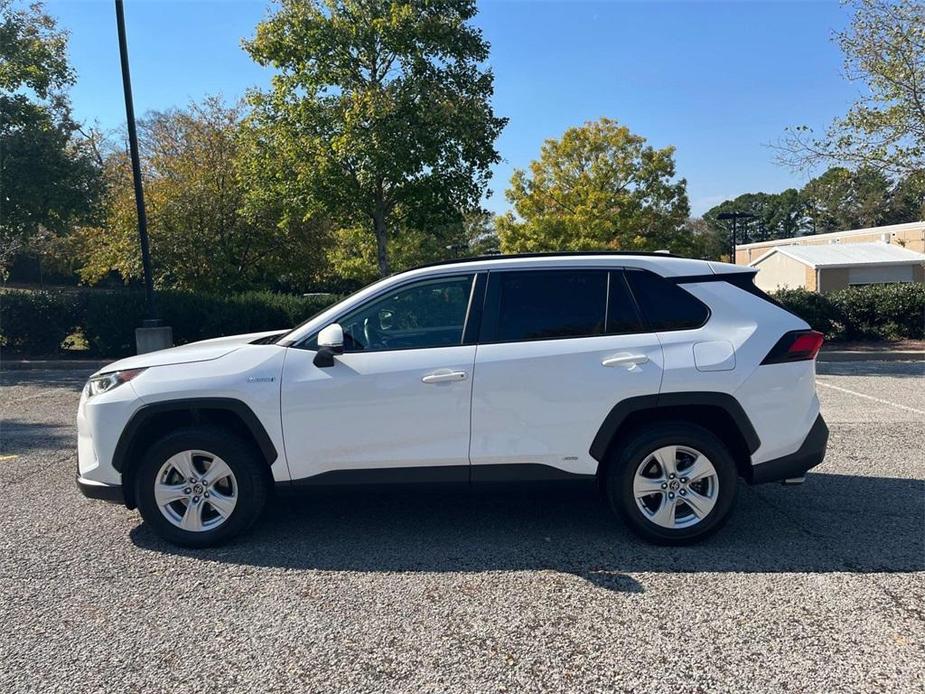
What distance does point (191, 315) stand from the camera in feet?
46.2

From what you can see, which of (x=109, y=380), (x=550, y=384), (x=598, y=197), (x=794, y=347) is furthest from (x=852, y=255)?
(x=109, y=380)

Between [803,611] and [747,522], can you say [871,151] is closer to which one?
[747,522]

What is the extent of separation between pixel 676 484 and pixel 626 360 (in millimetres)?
808

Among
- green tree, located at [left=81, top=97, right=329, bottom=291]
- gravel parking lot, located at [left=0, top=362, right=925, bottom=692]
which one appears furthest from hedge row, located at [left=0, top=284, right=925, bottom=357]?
gravel parking lot, located at [left=0, top=362, right=925, bottom=692]

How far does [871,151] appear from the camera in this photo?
14188 millimetres

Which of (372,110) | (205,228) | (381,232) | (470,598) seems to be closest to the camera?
(470,598)

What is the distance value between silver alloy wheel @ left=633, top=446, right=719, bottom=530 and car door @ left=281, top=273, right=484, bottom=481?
3.58 feet

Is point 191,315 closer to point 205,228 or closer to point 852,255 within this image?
point 205,228

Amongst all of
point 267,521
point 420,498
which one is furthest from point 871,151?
point 267,521

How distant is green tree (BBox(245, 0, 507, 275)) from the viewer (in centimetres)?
1260

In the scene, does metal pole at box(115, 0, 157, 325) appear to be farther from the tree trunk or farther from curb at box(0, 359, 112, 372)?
the tree trunk

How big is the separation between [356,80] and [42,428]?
29.5ft

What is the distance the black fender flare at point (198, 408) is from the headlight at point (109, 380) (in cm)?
25

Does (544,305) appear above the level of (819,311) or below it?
above
